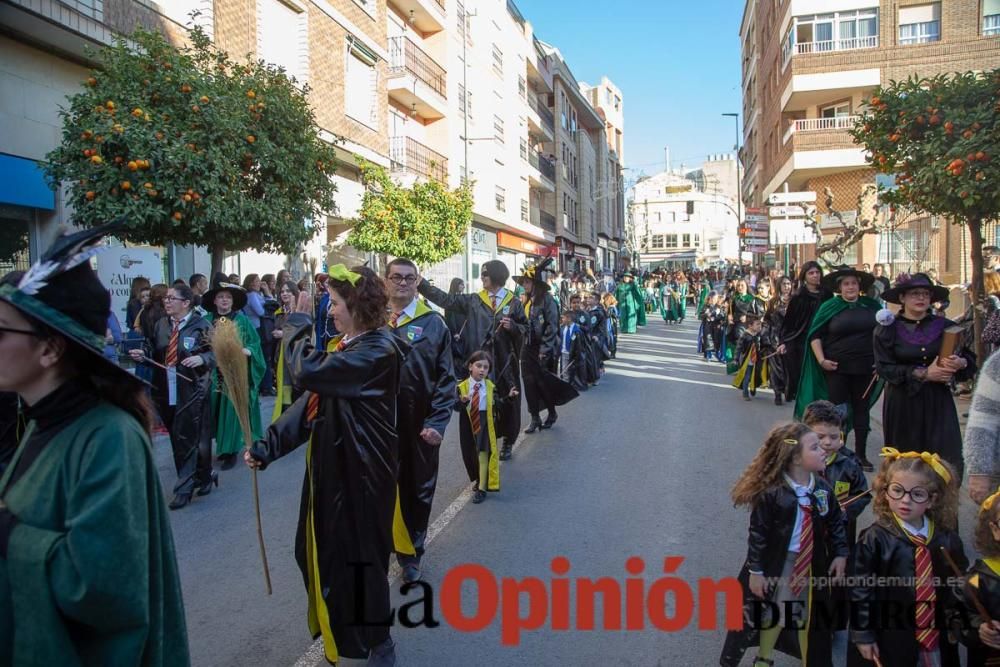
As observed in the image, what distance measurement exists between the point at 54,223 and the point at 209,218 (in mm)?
4000

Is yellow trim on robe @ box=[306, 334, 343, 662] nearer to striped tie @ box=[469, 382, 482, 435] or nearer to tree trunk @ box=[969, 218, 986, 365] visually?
striped tie @ box=[469, 382, 482, 435]

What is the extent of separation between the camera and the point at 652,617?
4.59 meters

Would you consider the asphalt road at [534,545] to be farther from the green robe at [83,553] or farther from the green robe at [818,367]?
the green robe at [83,553]

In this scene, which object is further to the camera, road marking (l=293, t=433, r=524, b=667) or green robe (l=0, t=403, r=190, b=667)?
road marking (l=293, t=433, r=524, b=667)

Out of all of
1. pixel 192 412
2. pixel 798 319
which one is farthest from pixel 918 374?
pixel 192 412

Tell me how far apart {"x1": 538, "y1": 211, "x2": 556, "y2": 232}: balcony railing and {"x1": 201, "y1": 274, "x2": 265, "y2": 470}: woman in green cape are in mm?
40087

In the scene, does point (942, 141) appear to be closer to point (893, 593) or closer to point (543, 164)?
point (893, 593)

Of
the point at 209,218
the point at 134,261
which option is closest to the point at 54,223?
the point at 134,261

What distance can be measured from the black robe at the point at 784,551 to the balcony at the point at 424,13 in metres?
26.7

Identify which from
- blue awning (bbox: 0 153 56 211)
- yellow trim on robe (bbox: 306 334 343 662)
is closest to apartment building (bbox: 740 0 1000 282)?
blue awning (bbox: 0 153 56 211)

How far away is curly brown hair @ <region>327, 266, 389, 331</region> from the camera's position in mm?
3887

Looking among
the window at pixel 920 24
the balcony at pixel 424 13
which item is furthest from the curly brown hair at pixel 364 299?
the window at pixel 920 24

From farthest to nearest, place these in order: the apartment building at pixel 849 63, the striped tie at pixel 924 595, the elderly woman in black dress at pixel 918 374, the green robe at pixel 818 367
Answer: the apartment building at pixel 849 63
the green robe at pixel 818 367
the elderly woman in black dress at pixel 918 374
the striped tie at pixel 924 595

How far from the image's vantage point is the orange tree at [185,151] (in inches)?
392
